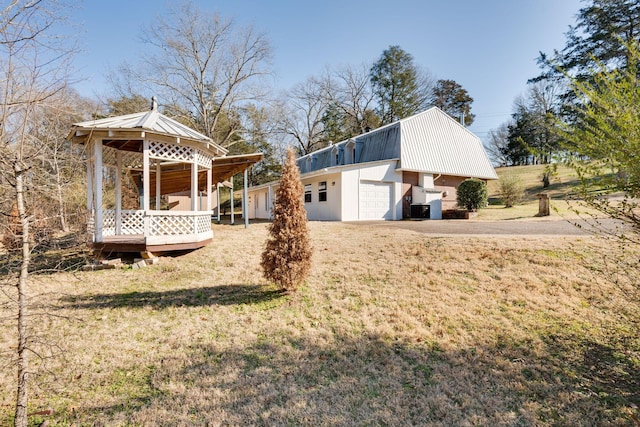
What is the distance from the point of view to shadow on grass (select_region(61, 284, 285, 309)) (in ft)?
17.9

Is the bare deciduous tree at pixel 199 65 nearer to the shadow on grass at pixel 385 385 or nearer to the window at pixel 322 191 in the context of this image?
the window at pixel 322 191

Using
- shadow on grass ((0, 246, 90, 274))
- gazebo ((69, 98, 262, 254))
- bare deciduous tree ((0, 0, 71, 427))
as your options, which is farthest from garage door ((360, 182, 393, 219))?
bare deciduous tree ((0, 0, 71, 427))

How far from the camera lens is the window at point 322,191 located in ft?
55.2

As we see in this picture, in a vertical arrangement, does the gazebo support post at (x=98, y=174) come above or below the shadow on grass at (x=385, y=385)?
above

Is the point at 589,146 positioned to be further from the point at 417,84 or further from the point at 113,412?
the point at 417,84

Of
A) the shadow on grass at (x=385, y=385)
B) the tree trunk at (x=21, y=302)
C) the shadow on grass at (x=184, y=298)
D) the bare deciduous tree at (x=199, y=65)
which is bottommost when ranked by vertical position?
the shadow on grass at (x=385, y=385)

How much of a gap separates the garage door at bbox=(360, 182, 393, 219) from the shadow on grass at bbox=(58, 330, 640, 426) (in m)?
12.3

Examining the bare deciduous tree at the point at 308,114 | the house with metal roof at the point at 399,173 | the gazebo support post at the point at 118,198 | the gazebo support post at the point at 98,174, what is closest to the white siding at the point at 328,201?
the house with metal roof at the point at 399,173

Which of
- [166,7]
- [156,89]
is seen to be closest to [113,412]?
[156,89]

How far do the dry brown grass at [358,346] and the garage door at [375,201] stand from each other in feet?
30.9

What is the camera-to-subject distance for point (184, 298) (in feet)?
18.6

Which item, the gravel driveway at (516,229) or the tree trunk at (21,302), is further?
the gravel driveway at (516,229)

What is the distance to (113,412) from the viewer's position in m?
2.92

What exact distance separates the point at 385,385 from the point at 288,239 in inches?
112
